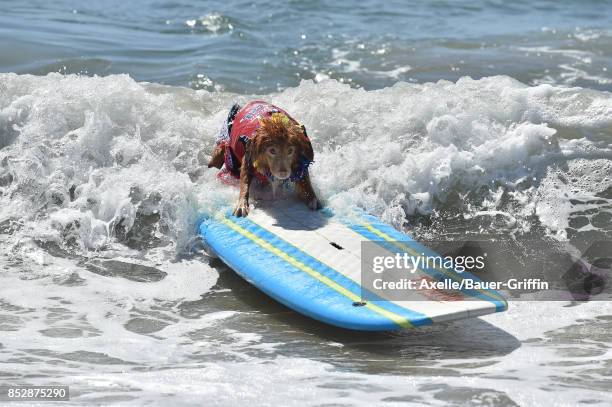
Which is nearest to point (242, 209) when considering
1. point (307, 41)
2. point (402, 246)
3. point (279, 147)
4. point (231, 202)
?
→ point (231, 202)

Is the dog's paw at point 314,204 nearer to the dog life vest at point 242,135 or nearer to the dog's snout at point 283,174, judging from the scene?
the dog life vest at point 242,135

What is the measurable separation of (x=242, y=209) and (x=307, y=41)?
25.1ft

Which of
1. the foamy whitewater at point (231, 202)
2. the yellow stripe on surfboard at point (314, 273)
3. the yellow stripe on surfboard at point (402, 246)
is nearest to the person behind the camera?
the foamy whitewater at point (231, 202)

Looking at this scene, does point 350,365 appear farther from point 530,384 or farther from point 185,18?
point 185,18

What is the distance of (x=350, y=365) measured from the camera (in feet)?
16.4

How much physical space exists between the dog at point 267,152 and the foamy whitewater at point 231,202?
0.26m

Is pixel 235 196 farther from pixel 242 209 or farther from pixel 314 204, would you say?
pixel 314 204

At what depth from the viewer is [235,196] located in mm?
6859

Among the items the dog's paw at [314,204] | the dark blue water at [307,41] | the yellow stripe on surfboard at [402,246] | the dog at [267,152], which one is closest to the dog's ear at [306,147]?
the dog at [267,152]

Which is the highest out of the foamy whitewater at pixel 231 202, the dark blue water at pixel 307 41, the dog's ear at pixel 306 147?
the dark blue water at pixel 307 41

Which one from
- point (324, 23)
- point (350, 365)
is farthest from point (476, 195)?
point (324, 23)

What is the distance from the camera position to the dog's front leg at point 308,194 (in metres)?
6.60

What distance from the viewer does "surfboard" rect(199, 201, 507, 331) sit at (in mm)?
5141

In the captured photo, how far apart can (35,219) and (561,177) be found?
4.24m
